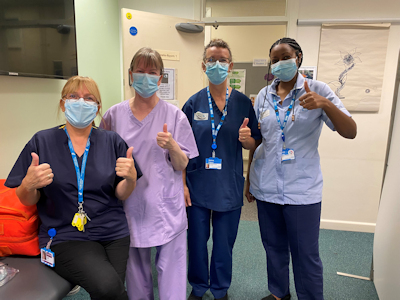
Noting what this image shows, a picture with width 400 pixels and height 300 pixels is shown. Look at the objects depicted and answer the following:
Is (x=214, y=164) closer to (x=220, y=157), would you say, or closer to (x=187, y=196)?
(x=220, y=157)

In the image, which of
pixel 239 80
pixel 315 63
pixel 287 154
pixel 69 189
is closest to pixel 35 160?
pixel 69 189

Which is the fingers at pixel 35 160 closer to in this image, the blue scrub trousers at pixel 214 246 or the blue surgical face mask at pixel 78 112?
the blue surgical face mask at pixel 78 112

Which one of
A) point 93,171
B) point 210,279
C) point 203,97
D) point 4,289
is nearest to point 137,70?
point 203,97

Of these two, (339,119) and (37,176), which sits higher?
(339,119)

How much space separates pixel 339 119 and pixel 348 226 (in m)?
2.18

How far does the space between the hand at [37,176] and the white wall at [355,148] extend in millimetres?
2727

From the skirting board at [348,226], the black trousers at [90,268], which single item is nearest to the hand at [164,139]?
the black trousers at [90,268]

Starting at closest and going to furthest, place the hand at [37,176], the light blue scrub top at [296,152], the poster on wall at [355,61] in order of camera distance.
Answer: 1. the hand at [37,176]
2. the light blue scrub top at [296,152]
3. the poster on wall at [355,61]

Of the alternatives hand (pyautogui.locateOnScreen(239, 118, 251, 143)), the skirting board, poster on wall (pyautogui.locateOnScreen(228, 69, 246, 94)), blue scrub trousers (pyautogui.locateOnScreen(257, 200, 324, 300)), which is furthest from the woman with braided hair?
poster on wall (pyautogui.locateOnScreen(228, 69, 246, 94))

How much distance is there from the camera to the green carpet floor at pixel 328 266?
74.6 inches

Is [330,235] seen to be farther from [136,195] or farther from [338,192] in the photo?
[136,195]

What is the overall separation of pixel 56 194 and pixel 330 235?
280 cm

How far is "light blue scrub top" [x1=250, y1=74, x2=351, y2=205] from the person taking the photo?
1.44 metres

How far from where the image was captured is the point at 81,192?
1134mm
